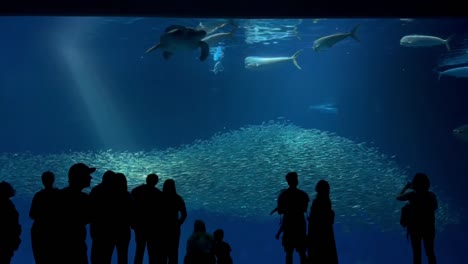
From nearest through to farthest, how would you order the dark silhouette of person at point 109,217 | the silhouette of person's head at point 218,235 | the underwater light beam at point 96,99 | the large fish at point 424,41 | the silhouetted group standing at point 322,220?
1. the dark silhouette of person at point 109,217
2. the silhouetted group standing at point 322,220
3. the silhouette of person's head at point 218,235
4. the large fish at point 424,41
5. the underwater light beam at point 96,99

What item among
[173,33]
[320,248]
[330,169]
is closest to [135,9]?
[173,33]

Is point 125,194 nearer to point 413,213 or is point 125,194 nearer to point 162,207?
point 162,207

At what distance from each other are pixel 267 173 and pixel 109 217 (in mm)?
17516

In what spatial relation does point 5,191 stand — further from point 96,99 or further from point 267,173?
point 96,99

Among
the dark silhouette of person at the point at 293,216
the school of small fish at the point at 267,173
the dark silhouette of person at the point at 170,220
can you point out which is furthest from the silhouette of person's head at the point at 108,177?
the school of small fish at the point at 267,173

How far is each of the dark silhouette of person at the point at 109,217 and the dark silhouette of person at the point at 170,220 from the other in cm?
51

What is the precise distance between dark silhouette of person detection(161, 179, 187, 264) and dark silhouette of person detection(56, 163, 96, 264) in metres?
1.04

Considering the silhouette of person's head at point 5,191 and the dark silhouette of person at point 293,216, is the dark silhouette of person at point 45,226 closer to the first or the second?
the silhouette of person's head at point 5,191

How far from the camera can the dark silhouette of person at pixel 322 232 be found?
512 cm

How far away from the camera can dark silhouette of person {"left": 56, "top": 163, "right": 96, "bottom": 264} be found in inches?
173

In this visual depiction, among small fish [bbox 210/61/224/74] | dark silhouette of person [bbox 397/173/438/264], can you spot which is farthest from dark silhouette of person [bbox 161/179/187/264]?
small fish [bbox 210/61/224/74]

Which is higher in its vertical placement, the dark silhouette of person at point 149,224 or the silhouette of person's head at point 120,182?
the silhouette of person's head at point 120,182

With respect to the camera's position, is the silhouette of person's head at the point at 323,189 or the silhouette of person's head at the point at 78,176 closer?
the silhouette of person's head at the point at 78,176

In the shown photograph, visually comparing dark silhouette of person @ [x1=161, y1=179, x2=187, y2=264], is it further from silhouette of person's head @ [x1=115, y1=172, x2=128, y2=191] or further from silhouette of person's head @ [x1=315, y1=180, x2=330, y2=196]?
silhouette of person's head @ [x1=315, y1=180, x2=330, y2=196]
